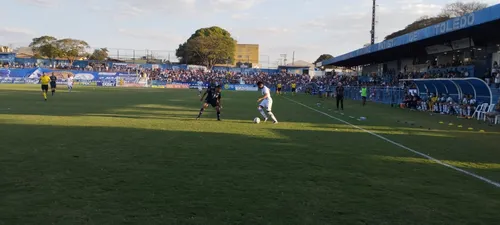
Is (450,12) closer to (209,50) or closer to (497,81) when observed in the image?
(209,50)

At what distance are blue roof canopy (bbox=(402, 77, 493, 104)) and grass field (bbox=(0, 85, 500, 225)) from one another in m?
11.9

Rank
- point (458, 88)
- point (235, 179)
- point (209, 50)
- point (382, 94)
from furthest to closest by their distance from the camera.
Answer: point (209, 50) → point (382, 94) → point (458, 88) → point (235, 179)

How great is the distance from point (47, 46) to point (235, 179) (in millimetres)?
103408

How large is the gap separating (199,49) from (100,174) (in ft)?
330

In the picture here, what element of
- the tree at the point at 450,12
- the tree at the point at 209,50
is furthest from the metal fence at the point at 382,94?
the tree at the point at 209,50

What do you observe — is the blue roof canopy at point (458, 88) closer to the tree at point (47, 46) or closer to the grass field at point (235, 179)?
the grass field at point (235, 179)

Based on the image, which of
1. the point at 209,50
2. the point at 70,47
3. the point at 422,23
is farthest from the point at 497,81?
the point at 70,47

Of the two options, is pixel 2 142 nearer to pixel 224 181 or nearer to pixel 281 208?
pixel 224 181

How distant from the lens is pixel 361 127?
641 inches

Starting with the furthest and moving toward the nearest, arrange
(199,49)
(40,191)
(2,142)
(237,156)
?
1. (199,49)
2. (2,142)
3. (237,156)
4. (40,191)

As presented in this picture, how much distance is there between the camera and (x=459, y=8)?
7931 centimetres

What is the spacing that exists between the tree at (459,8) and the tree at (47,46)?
274ft

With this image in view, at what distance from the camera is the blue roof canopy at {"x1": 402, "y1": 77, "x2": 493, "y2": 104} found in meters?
23.0

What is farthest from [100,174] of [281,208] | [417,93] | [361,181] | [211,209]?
[417,93]
